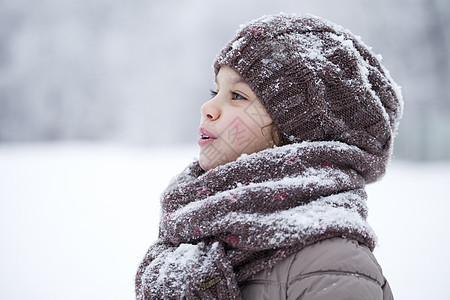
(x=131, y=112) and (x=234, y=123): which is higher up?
(x=131, y=112)

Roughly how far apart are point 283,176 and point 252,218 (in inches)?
4.2

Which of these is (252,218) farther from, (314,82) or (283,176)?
(314,82)

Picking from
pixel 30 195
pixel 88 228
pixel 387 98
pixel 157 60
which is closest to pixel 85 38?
pixel 157 60

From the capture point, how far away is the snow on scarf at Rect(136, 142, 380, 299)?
53 centimetres

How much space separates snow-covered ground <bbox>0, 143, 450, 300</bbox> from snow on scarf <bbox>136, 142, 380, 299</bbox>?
4.51 feet

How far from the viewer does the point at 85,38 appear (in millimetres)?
4945

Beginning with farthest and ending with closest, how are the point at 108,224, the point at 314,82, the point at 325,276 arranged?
the point at 108,224 → the point at 314,82 → the point at 325,276

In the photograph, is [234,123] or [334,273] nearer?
[334,273]

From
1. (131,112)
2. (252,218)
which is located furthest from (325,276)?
(131,112)

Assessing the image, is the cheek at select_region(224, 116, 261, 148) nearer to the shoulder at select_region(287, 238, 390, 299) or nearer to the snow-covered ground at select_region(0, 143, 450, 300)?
the shoulder at select_region(287, 238, 390, 299)

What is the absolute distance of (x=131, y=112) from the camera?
4.96m

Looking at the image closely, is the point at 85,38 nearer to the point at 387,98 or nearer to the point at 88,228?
the point at 88,228

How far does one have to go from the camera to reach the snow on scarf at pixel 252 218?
0.53 metres

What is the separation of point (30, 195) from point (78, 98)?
87.3 inches
